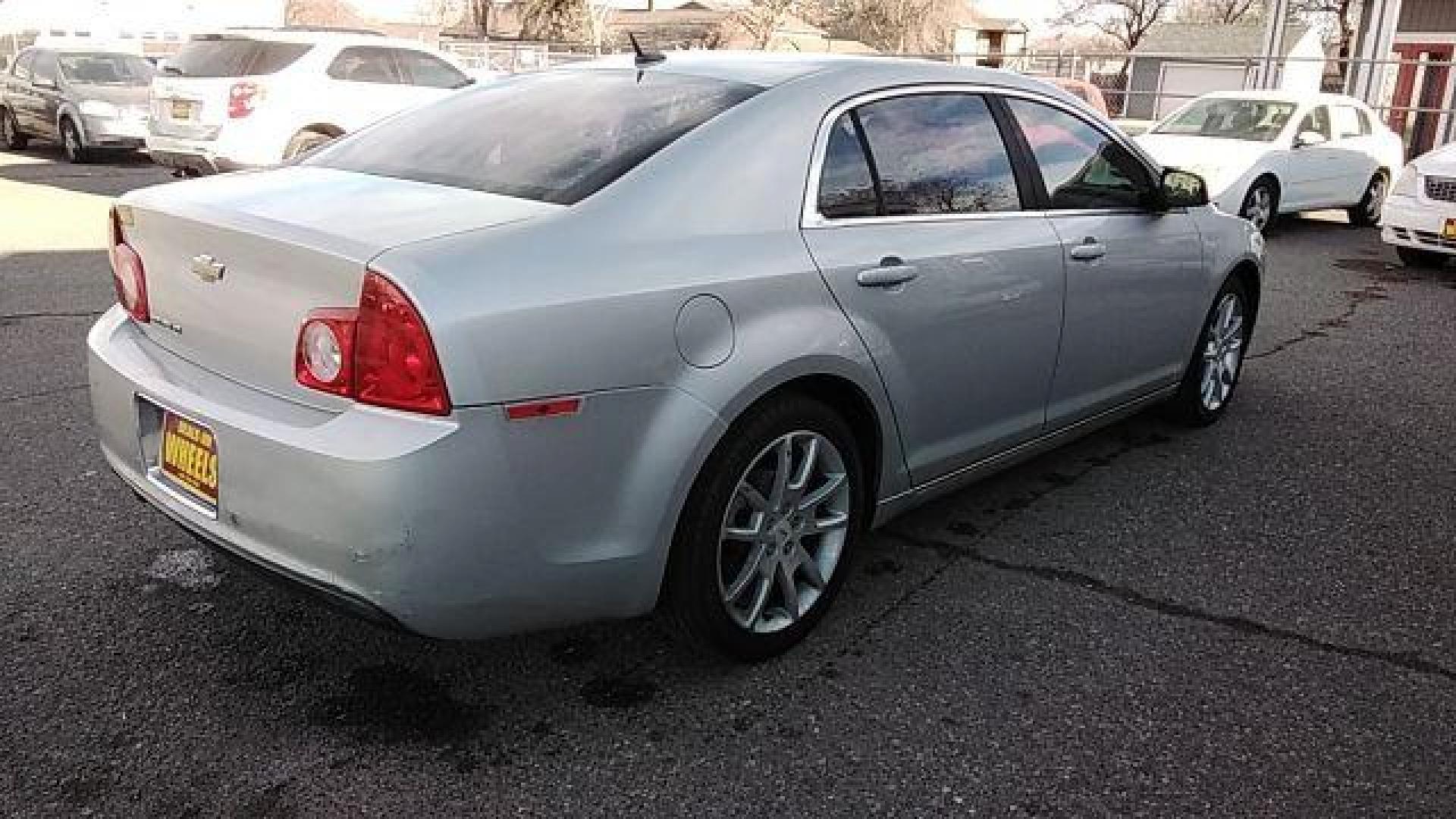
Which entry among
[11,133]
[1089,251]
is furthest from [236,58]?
[1089,251]

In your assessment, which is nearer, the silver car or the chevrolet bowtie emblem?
the silver car

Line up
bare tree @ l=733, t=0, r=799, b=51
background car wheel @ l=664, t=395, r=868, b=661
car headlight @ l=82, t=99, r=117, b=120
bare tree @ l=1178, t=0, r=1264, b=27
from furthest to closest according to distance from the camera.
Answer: bare tree @ l=1178, t=0, r=1264, b=27
bare tree @ l=733, t=0, r=799, b=51
car headlight @ l=82, t=99, r=117, b=120
background car wheel @ l=664, t=395, r=868, b=661

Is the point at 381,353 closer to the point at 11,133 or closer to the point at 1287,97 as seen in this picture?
the point at 1287,97

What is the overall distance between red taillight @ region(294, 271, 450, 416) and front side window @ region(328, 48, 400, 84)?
9789 millimetres

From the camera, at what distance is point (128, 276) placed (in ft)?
10.0

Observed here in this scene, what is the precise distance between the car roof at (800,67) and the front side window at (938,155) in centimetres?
8

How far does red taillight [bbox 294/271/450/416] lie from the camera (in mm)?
2303

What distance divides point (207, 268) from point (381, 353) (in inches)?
26.8

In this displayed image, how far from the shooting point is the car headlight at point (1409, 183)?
389 inches

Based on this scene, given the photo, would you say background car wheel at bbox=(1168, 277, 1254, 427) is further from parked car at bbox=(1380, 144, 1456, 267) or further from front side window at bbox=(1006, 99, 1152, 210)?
parked car at bbox=(1380, 144, 1456, 267)

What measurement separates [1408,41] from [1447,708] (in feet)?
72.9

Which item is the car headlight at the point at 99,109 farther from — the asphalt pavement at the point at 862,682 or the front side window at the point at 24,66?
the asphalt pavement at the point at 862,682

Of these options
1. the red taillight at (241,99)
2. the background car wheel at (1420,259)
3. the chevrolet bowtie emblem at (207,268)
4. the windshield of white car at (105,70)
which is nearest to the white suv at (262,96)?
the red taillight at (241,99)

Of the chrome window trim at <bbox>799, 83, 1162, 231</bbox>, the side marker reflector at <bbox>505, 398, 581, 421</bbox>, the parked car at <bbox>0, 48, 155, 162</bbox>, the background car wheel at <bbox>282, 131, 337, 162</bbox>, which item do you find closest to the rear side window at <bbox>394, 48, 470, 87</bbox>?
the background car wheel at <bbox>282, 131, 337, 162</bbox>
